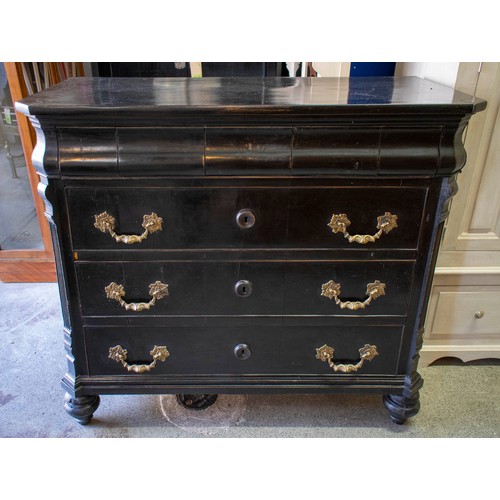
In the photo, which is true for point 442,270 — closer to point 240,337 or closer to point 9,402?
point 240,337

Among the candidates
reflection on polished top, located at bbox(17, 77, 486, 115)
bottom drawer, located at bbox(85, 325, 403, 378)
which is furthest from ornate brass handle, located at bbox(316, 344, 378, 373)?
reflection on polished top, located at bbox(17, 77, 486, 115)

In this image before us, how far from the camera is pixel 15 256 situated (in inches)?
85.5

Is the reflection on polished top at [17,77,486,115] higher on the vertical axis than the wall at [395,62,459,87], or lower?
lower

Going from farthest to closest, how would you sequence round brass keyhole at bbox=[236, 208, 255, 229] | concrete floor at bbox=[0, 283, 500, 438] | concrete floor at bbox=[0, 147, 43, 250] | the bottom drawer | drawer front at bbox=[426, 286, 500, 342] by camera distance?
concrete floor at bbox=[0, 147, 43, 250], drawer front at bbox=[426, 286, 500, 342], concrete floor at bbox=[0, 283, 500, 438], the bottom drawer, round brass keyhole at bbox=[236, 208, 255, 229]

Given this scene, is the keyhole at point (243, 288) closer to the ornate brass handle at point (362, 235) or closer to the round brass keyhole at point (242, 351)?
the round brass keyhole at point (242, 351)

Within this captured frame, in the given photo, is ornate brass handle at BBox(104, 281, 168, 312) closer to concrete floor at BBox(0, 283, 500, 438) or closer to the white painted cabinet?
concrete floor at BBox(0, 283, 500, 438)

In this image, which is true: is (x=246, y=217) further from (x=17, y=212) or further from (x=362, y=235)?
(x=17, y=212)

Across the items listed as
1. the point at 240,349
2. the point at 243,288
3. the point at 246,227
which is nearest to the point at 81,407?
the point at 240,349

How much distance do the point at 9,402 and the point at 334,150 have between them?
1.34 metres

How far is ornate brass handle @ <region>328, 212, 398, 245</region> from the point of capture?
3.89ft

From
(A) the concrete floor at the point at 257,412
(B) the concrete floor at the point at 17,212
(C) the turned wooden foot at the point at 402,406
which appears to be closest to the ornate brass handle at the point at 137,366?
Answer: (A) the concrete floor at the point at 257,412

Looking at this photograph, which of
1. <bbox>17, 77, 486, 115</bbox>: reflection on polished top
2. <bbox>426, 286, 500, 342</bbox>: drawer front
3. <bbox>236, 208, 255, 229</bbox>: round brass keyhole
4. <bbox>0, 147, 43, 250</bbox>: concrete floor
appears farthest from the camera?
<bbox>0, 147, 43, 250</bbox>: concrete floor

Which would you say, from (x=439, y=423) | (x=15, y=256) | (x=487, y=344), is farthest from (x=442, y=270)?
(x=15, y=256)

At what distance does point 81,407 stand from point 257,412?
1.84 feet
